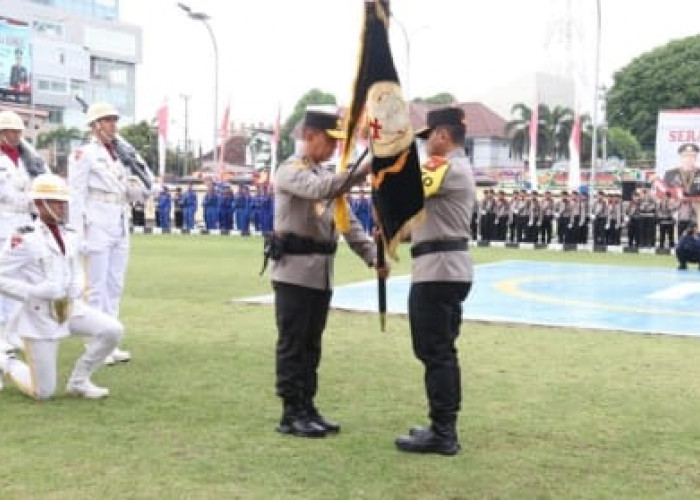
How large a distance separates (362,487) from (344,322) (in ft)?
17.8

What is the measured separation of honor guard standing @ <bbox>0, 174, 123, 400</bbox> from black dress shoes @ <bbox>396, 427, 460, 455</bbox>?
2291 millimetres

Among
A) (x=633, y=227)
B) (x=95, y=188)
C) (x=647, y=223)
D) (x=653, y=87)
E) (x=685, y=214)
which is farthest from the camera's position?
(x=653, y=87)

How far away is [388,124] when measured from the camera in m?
4.85

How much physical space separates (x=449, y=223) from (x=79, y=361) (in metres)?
2.79

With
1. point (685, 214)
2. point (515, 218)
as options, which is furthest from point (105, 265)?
point (515, 218)

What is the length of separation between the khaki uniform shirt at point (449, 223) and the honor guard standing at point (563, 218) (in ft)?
65.3

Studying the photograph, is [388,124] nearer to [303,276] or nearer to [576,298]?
[303,276]

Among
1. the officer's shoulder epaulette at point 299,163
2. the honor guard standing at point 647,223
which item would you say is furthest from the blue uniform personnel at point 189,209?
the officer's shoulder epaulette at point 299,163

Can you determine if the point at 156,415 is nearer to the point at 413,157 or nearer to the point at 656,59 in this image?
the point at 413,157

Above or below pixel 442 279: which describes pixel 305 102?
above

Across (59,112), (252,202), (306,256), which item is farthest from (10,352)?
(59,112)

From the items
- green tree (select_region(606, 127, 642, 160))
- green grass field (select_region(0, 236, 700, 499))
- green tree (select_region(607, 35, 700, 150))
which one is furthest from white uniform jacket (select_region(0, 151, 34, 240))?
green tree (select_region(606, 127, 642, 160))

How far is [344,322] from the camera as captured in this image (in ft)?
32.7

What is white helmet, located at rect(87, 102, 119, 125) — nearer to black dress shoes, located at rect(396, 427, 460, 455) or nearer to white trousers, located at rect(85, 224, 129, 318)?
white trousers, located at rect(85, 224, 129, 318)
